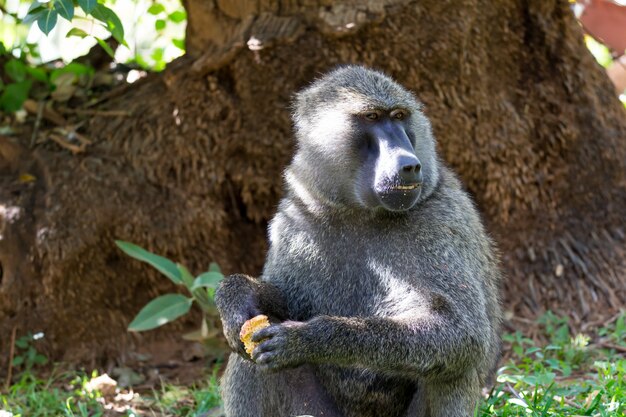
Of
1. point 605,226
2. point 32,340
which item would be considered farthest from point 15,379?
point 605,226

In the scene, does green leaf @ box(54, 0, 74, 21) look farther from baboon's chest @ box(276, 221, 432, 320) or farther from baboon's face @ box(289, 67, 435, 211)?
baboon's chest @ box(276, 221, 432, 320)

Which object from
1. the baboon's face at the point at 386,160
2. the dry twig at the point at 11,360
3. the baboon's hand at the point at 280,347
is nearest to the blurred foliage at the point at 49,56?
the dry twig at the point at 11,360

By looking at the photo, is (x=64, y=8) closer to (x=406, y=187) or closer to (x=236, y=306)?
(x=236, y=306)

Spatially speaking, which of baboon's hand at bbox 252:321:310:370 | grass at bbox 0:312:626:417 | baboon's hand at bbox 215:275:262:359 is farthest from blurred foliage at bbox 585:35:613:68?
baboon's hand at bbox 252:321:310:370

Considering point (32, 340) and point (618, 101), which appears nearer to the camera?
point (32, 340)

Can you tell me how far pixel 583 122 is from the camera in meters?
5.02

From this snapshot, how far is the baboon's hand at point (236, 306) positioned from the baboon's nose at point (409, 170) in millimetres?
735

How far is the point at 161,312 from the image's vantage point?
4367 millimetres

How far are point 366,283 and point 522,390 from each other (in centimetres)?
96

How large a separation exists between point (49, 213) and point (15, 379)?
2.86 ft

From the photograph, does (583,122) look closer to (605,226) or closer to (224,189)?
(605,226)

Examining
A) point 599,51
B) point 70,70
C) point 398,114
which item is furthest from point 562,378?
point 599,51

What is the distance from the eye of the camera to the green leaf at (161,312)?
432 centimetres

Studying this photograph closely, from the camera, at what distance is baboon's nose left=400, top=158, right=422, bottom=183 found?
9.70 ft
